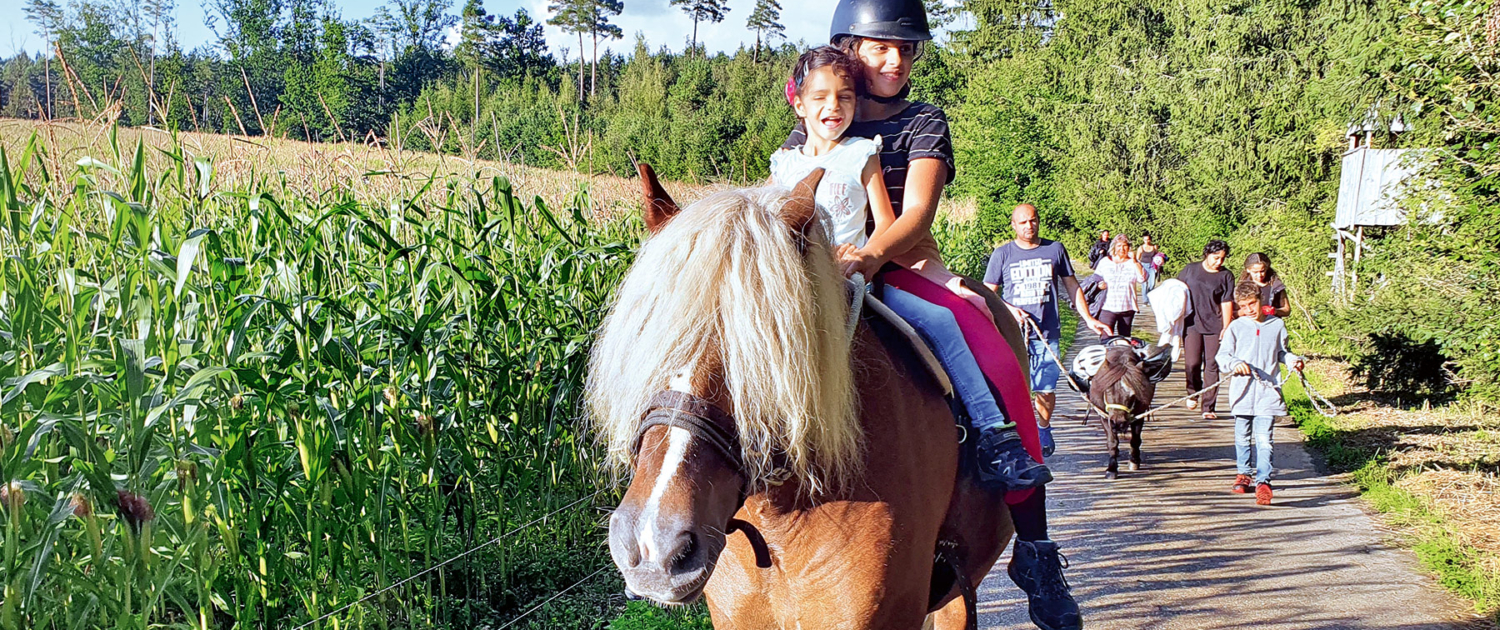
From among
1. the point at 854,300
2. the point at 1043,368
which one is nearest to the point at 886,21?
the point at 854,300

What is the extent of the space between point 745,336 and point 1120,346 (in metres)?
7.42

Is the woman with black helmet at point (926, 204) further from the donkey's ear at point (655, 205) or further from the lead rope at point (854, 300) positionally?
the donkey's ear at point (655, 205)

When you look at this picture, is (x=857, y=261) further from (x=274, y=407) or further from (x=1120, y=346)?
(x=1120, y=346)

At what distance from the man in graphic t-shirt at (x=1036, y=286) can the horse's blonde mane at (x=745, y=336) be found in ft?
18.7

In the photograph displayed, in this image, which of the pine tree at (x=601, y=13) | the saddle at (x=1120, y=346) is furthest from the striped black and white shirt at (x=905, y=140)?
the pine tree at (x=601, y=13)

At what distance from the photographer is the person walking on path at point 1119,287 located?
10727 mm

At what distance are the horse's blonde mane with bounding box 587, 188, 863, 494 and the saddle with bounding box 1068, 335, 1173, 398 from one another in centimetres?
690

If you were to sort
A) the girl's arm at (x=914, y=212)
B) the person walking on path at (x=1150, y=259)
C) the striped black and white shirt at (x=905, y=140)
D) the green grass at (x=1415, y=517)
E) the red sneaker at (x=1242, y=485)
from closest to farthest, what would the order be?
the girl's arm at (x=914, y=212), the striped black and white shirt at (x=905, y=140), the green grass at (x=1415, y=517), the red sneaker at (x=1242, y=485), the person walking on path at (x=1150, y=259)

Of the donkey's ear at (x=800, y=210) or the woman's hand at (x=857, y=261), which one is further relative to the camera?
the woman's hand at (x=857, y=261)

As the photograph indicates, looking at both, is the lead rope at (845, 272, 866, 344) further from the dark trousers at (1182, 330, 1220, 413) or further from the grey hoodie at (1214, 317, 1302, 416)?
the dark trousers at (1182, 330, 1220, 413)

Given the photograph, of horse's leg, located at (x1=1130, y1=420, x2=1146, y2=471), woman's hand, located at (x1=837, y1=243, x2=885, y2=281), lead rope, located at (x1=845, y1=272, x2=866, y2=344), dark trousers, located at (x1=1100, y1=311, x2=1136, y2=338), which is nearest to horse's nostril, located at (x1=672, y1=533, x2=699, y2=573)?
lead rope, located at (x1=845, y1=272, x2=866, y2=344)

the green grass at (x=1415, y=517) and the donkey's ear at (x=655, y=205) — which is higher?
the donkey's ear at (x=655, y=205)

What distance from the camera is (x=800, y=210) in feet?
6.79

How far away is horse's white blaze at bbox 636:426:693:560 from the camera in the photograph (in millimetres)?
1633
